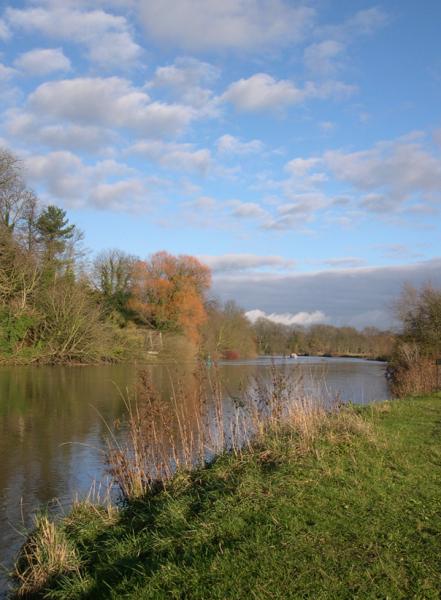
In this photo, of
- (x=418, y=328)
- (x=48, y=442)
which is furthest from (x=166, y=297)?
(x=48, y=442)

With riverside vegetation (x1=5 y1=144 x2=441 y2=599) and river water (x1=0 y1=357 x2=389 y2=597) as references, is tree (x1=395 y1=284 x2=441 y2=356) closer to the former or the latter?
river water (x1=0 y1=357 x2=389 y2=597)

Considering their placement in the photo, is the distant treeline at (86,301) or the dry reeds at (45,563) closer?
the dry reeds at (45,563)

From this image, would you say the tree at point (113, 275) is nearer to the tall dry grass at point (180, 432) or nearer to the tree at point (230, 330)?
the tree at point (230, 330)

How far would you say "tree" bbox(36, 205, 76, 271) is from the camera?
39.5 m

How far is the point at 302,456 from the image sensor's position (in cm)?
713

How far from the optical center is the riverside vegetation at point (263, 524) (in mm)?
3867

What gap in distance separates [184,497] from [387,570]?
3026 mm

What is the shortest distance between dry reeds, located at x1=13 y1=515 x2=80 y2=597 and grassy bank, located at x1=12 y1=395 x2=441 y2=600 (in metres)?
0.02

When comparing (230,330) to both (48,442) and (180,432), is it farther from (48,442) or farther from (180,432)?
(180,432)

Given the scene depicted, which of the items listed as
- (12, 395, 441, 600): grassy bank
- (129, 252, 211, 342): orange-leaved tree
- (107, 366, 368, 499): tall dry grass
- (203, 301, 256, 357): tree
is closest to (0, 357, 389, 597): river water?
(107, 366, 368, 499): tall dry grass

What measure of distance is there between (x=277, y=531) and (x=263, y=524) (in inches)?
9.3

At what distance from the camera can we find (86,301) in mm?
39188

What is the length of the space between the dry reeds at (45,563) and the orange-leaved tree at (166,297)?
144 ft

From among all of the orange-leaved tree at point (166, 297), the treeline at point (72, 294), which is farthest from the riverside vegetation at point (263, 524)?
the orange-leaved tree at point (166, 297)
